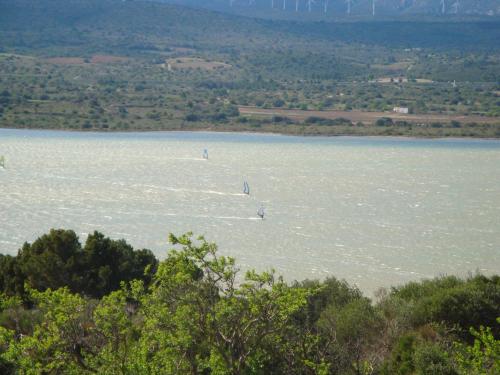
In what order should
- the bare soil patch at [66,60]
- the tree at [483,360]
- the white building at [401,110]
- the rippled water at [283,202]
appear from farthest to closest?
the bare soil patch at [66,60], the white building at [401,110], the rippled water at [283,202], the tree at [483,360]

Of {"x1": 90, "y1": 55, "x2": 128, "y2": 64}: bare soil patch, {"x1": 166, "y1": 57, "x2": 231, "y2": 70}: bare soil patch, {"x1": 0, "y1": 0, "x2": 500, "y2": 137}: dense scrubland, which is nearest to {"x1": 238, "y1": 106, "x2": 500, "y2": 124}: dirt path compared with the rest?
{"x1": 0, "y1": 0, "x2": 500, "y2": 137}: dense scrubland

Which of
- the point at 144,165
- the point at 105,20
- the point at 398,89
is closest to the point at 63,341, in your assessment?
the point at 144,165

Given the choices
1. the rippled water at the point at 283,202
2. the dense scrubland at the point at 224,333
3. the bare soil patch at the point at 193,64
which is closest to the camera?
the dense scrubland at the point at 224,333

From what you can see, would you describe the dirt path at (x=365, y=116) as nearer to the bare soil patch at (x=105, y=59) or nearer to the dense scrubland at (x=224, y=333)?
the bare soil patch at (x=105, y=59)

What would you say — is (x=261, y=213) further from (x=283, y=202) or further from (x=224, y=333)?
(x=224, y=333)

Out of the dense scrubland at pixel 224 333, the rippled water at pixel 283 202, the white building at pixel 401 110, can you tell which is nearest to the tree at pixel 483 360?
the dense scrubland at pixel 224 333

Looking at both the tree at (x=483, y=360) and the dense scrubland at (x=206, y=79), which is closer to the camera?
the tree at (x=483, y=360)
